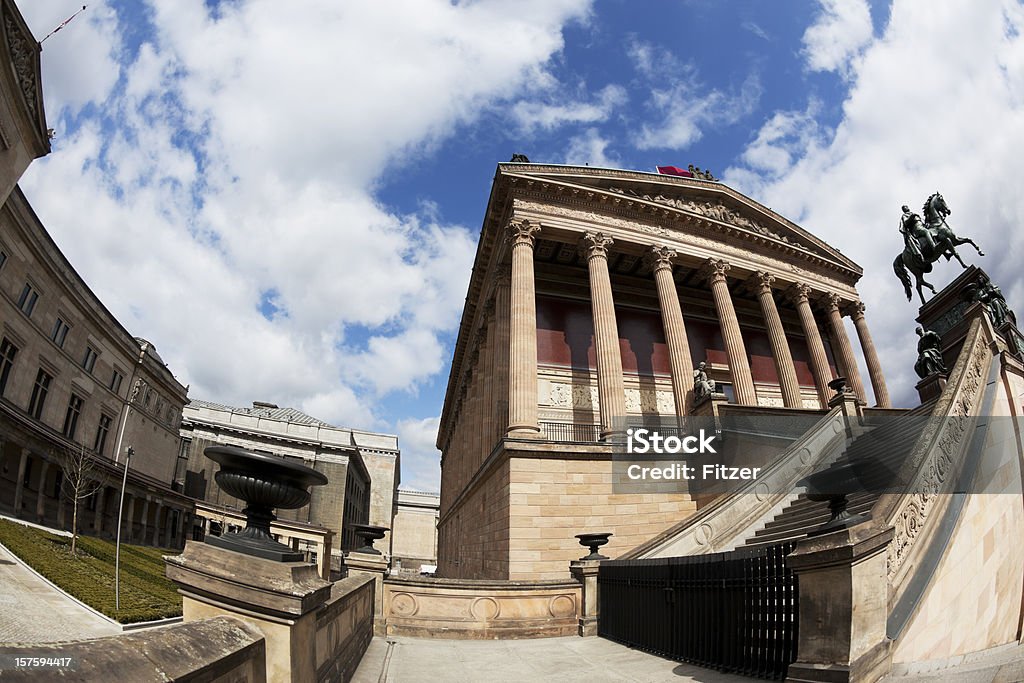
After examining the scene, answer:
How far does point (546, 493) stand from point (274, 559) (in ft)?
45.7

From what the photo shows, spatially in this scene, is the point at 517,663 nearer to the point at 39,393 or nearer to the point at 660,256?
the point at 660,256

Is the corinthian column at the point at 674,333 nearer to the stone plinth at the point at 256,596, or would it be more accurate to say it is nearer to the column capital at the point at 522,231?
the column capital at the point at 522,231

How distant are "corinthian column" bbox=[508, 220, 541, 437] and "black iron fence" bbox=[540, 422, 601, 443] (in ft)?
11.7

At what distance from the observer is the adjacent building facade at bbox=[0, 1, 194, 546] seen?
1100 inches

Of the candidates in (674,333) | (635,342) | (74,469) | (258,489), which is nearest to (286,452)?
(74,469)

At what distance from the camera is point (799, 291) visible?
98.4ft

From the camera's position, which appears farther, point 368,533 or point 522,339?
point 522,339

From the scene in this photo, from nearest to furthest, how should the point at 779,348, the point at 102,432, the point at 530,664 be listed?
the point at 530,664, the point at 779,348, the point at 102,432

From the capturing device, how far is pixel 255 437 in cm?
5772

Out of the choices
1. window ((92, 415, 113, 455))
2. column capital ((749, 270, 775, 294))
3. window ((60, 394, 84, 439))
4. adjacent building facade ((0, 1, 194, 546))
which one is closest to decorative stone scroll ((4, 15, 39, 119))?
adjacent building facade ((0, 1, 194, 546))

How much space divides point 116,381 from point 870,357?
55066mm

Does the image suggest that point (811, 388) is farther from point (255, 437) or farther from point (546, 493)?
point (255, 437)


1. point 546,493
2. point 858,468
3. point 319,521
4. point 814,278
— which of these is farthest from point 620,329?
point 319,521

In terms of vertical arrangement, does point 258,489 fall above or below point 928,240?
below
